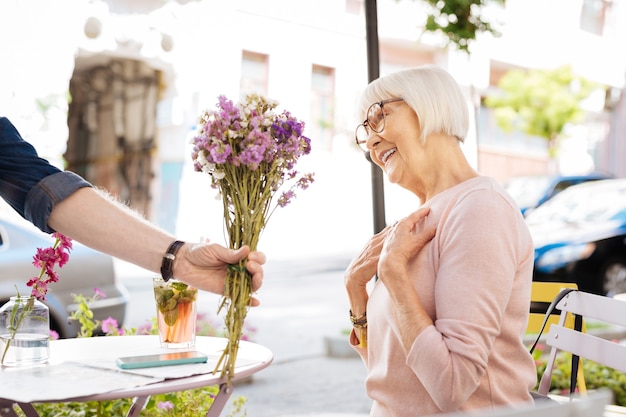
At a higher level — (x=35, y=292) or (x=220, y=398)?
(x=35, y=292)

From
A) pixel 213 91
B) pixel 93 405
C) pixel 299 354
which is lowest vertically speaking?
pixel 299 354

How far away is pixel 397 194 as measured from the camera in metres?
4.05

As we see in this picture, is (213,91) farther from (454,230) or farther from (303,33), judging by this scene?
(454,230)

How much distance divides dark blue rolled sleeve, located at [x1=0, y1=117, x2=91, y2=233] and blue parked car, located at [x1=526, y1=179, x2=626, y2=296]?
4379mm

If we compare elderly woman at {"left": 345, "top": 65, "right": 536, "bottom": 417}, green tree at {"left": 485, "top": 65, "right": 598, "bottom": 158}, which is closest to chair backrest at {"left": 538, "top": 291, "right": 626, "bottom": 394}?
elderly woman at {"left": 345, "top": 65, "right": 536, "bottom": 417}

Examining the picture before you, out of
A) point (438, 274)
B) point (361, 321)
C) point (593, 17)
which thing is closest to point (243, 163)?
point (438, 274)

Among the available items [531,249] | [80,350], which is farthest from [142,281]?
[531,249]

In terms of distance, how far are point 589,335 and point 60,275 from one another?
2704 millimetres

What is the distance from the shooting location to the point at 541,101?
7406mm

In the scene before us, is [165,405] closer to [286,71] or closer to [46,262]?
[46,262]

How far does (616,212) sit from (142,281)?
11.4ft

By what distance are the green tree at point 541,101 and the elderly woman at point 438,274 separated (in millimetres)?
5303

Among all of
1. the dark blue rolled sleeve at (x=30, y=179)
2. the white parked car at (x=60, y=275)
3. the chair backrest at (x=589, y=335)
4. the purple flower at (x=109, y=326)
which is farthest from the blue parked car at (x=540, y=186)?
the dark blue rolled sleeve at (x=30, y=179)

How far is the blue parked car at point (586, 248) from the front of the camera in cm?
548
